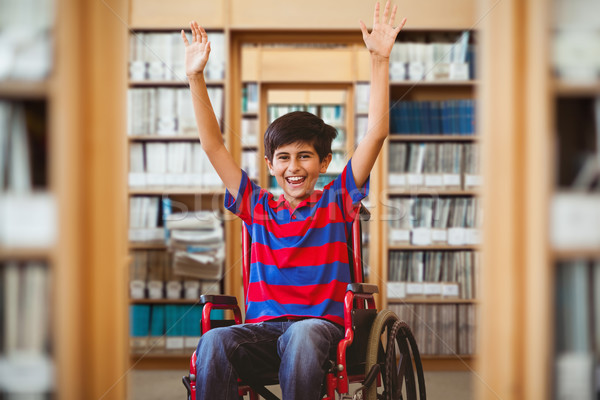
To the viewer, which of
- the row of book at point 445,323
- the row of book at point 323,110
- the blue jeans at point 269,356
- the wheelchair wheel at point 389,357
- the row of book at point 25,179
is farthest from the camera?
the row of book at point 323,110

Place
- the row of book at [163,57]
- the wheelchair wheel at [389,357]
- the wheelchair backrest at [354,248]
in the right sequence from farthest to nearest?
1. the row of book at [163,57]
2. the wheelchair backrest at [354,248]
3. the wheelchair wheel at [389,357]

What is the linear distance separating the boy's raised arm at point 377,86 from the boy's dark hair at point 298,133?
15cm

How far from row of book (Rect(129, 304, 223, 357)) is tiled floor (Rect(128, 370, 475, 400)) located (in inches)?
6.2

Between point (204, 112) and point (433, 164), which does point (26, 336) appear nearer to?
point (204, 112)

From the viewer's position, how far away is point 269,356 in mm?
1344

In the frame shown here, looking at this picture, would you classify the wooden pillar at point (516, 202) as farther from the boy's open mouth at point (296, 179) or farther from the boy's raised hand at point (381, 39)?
the boy's open mouth at point (296, 179)

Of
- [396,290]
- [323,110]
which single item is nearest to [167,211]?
[396,290]

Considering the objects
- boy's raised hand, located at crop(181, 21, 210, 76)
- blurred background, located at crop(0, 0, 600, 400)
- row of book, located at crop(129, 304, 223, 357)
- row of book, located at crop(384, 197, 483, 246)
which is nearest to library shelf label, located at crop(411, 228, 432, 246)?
row of book, located at crop(384, 197, 483, 246)

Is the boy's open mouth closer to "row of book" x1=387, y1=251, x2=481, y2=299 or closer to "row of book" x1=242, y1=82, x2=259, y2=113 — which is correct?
"row of book" x1=387, y1=251, x2=481, y2=299

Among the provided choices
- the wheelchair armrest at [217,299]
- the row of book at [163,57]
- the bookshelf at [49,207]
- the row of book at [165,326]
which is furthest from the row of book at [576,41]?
the row of book at [165,326]

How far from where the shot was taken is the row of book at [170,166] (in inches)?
120

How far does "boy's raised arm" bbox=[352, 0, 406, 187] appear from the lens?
136 centimetres

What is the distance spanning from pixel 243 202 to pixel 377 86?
0.53 meters

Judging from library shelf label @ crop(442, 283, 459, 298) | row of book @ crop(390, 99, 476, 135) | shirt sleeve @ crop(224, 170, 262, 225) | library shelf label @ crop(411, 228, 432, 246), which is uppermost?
row of book @ crop(390, 99, 476, 135)
